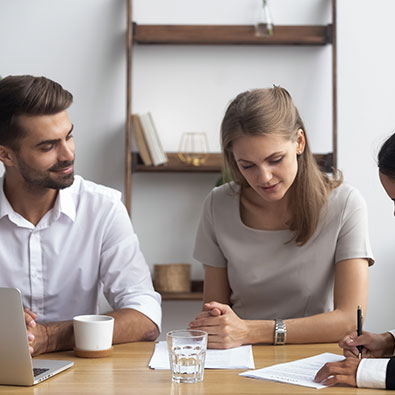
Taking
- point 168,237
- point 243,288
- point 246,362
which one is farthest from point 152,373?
point 168,237

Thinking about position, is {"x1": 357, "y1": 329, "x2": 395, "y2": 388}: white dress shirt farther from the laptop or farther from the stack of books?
the stack of books

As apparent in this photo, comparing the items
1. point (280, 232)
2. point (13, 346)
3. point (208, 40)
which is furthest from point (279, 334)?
point (208, 40)

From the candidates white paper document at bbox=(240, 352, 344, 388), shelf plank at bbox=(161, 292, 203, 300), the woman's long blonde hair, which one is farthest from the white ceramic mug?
shelf plank at bbox=(161, 292, 203, 300)

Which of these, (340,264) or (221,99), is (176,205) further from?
(340,264)

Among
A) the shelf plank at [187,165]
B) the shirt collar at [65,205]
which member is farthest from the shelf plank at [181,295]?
the shirt collar at [65,205]

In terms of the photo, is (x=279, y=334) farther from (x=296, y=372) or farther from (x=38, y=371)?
(x=38, y=371)

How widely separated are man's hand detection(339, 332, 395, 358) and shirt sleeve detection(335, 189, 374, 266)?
0.42m

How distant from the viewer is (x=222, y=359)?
1.51 m

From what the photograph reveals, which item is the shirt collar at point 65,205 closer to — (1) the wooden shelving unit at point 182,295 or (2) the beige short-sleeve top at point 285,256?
(2) the beige short-sleeve top at point 285,256

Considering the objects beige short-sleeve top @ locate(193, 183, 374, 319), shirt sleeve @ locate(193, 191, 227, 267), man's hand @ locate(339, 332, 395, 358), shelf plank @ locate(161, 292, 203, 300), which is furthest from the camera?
shelf plank @ locate(161, 292, 203, 300)

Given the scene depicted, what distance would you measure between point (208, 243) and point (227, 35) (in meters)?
1.61

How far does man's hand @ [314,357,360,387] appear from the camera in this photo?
128cm

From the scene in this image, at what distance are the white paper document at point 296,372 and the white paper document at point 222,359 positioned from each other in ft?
0.18

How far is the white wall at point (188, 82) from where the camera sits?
346cm
